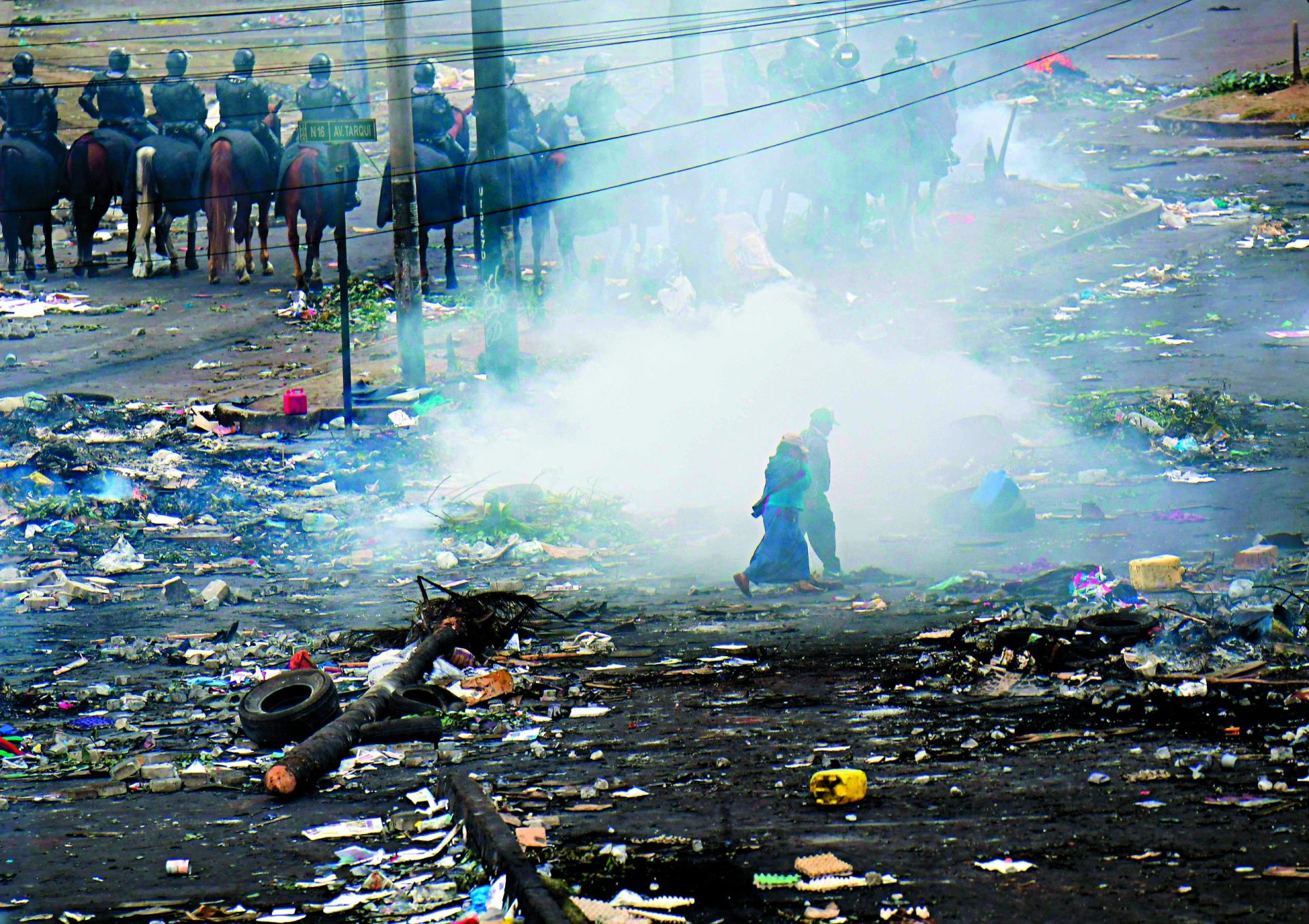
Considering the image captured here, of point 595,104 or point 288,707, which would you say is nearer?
point 288,707

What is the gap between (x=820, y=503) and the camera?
9.86m

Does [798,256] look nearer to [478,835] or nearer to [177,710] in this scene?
[177,710]

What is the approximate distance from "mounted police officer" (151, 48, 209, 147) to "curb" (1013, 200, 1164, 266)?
9.98 m

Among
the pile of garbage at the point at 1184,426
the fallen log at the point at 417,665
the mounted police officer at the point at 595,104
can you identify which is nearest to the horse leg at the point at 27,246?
the mounted police officer at the point at 595,104

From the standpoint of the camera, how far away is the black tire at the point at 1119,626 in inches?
280

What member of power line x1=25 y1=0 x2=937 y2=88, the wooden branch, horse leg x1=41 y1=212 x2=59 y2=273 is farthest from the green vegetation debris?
the wooden branch

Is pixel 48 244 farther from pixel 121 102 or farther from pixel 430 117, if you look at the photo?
pixel 430 117

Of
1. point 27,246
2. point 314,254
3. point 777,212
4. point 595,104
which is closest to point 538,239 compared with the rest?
point 595,104

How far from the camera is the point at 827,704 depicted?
6801 mm

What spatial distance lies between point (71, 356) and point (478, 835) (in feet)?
38.5

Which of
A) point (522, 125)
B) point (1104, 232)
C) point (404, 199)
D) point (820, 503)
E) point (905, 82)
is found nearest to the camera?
point (820, 503)

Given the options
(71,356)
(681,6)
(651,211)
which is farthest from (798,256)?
(71,356)

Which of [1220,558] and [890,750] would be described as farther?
[1220,558]

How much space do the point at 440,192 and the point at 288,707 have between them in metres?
11.2
